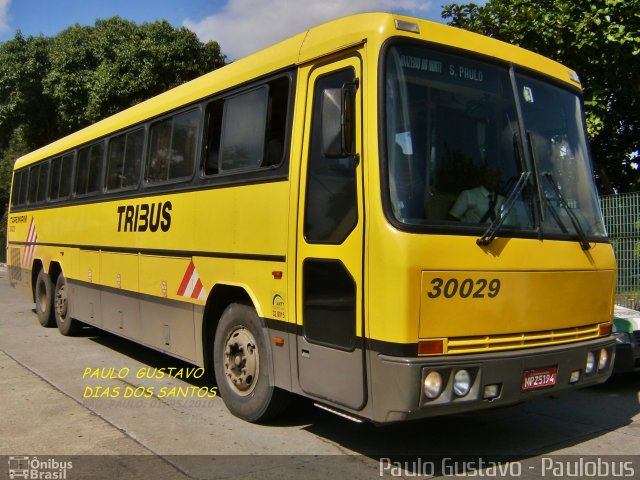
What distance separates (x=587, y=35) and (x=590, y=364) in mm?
7794

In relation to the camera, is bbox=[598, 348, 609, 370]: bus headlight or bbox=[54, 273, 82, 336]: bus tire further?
bbox=[54, 273, 82, 336]: bus tire

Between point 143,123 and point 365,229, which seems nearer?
point 365,229

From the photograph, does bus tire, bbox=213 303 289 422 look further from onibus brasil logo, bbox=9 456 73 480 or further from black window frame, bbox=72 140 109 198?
black window frame, bbox=72 140 109 198

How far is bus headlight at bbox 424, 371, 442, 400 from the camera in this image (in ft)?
12.8

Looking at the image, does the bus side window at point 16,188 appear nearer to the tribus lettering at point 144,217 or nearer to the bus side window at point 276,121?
the tribus lettering at point 144,217

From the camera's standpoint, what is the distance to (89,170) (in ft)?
Result: 30.3

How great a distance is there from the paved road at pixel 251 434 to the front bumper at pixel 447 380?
70 cm

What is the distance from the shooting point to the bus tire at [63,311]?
10.0 meters

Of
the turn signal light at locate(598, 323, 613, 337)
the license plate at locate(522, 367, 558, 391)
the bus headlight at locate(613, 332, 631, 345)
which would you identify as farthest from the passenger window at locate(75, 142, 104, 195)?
the bus headlight at locate(613, 332, 631, 345)

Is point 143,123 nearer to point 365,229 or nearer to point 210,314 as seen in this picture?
point 210,314

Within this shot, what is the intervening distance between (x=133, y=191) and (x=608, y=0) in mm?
8192

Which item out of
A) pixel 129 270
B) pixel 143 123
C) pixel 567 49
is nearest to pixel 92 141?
pixel 143 123

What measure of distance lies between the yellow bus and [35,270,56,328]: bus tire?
5540 millimetres

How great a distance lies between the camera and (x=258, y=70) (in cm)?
550
